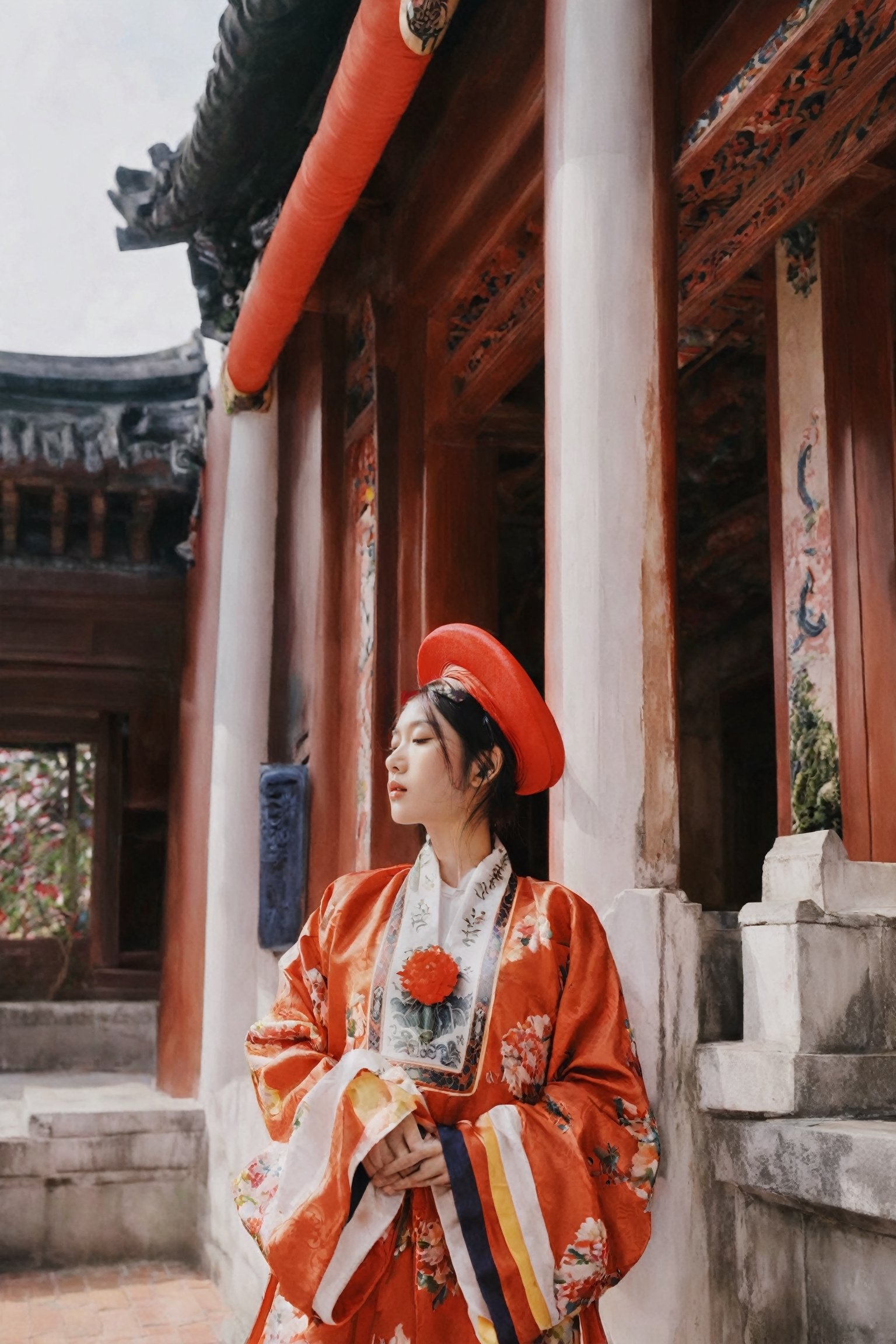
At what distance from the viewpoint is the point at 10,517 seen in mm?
8133

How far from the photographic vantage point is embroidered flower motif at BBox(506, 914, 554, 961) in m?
2.36

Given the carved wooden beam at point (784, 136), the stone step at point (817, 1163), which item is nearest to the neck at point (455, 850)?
the stone step at point (817, 1163)

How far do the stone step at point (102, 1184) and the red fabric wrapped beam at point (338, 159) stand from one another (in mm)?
3392

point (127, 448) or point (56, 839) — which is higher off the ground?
point (127, 448)

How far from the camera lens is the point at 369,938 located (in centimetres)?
248

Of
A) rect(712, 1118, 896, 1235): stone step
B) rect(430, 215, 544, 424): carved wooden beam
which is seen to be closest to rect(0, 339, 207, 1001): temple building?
rect(430, 215, 544, 424): carved wooden beam

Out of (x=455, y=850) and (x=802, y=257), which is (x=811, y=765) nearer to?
(x=802, y=257)

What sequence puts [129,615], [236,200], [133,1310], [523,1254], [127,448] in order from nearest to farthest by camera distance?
[523,1254], [133,1310], [236,200], [127,448], [129,615]

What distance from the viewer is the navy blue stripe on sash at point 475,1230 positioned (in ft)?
6.85

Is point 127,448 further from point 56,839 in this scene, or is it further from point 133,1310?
point 56,839

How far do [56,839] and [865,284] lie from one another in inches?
421

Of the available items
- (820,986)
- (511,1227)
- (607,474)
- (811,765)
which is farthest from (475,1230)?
(811,765)

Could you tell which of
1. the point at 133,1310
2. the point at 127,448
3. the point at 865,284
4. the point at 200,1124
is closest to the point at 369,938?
the point at 865,284

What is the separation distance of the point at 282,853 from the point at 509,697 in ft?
10.7
